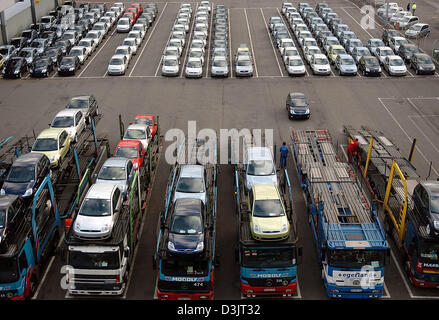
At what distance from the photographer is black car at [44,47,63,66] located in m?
38.9

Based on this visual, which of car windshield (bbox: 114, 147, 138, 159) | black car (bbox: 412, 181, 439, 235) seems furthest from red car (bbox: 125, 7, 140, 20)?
black car (bbox: 412, 181, 439, 235)

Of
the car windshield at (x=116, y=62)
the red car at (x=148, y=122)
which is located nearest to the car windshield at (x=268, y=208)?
the red car at (x=148, y=122)

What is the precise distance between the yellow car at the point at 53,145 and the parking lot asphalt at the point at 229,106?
3.99m

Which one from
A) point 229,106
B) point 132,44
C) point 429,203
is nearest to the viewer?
point 429,203

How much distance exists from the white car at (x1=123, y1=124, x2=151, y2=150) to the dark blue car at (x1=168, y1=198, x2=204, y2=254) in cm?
801

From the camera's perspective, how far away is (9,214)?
1495 cm

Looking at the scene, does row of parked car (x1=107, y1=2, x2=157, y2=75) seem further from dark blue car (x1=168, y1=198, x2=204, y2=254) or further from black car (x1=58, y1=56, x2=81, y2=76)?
dark blue car (x1=168, y1=198, x2=204, y2=254)

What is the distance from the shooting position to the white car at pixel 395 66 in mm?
35969

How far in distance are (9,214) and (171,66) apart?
78.1ft

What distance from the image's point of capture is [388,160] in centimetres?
2083

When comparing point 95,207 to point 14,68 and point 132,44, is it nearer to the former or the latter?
point 14,68

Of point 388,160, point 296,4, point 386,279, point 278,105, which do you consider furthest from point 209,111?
point 296,4

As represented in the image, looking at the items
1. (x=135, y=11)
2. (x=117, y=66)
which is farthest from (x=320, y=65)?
(x=135, y=11)

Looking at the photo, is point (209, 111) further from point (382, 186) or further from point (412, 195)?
point (412, 195)
